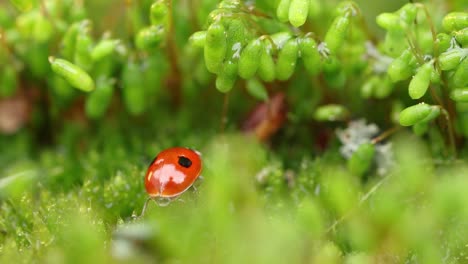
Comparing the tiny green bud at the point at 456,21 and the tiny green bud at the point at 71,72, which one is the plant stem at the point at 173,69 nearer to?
the tiny green bud at the point at 71,72

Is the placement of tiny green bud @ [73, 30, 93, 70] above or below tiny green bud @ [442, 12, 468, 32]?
above

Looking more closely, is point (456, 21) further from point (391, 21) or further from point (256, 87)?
point (256, 87)

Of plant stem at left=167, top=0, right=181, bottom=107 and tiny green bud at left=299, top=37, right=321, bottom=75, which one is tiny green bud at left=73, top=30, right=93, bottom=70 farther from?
tiny green bud at left=299, top=37, right=321, bottom=75

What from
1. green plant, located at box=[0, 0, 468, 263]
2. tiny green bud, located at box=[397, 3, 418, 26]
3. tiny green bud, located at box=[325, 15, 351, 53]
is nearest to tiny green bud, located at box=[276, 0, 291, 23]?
green plant, located at box=[0, 0, 468, 263]

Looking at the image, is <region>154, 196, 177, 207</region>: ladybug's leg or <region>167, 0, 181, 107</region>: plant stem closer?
<region>154, 196, 177, 207</region>: ladybug's leg

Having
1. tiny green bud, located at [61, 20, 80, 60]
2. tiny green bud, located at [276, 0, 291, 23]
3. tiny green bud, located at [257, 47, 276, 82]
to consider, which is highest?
tiny green bud, located at [61, 20, 80, 60]

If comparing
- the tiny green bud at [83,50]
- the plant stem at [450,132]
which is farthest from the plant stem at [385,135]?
the tiny green bud at [83,50]
